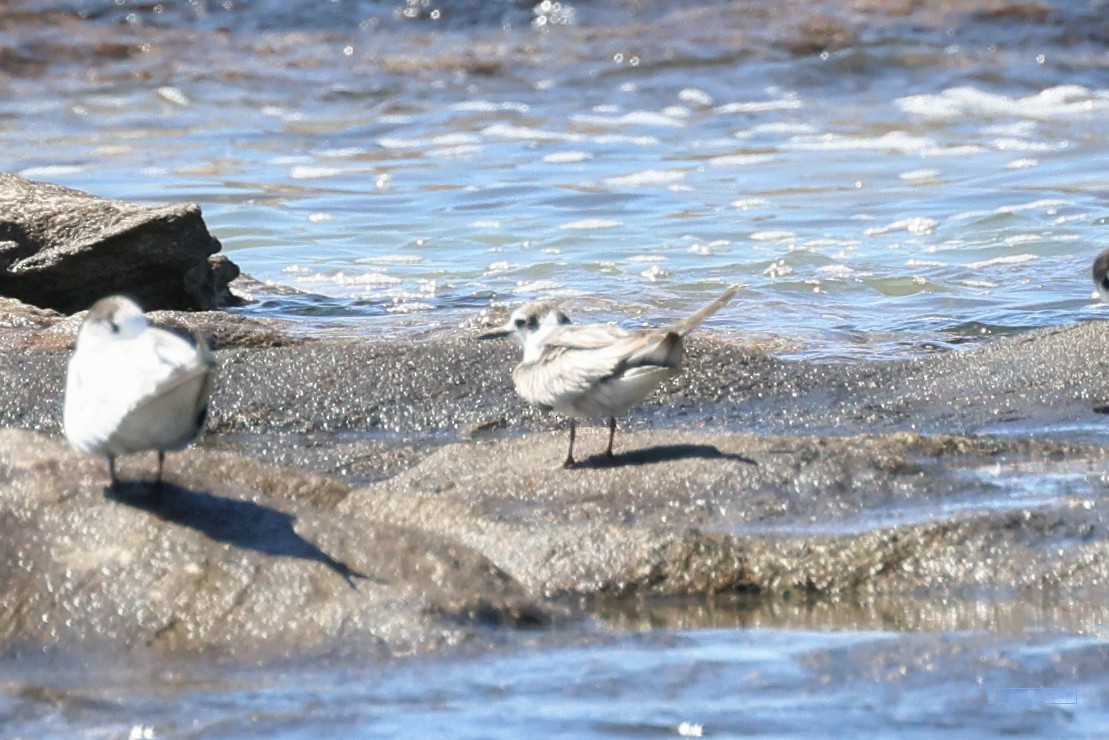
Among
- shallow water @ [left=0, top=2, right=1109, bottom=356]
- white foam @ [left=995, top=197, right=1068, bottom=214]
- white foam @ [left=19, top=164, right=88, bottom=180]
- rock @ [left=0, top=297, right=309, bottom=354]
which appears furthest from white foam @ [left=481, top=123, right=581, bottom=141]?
rock @ [left=0, top=297, right=309, bottom=354]

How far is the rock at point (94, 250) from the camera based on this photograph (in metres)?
9.98

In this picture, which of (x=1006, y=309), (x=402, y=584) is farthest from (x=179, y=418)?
(x=1006, y=309)

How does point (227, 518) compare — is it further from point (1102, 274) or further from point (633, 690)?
point (1102, 274)

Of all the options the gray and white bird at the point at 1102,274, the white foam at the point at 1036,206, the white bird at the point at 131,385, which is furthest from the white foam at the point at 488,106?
the white bird at the point at 131,385

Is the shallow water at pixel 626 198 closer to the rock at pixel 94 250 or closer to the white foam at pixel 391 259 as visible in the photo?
the white foam at pixel 391 259

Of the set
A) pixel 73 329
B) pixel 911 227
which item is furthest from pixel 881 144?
pixel 73 329

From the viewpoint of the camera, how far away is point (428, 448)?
671 cm

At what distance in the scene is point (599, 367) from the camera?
559 centimetres

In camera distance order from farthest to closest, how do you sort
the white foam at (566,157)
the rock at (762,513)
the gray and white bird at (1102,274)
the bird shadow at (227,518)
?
the white foam at (566,157)
the gray and white bird at (1102,274)
the rock at (762,513)
the bird shadow at (227,518)

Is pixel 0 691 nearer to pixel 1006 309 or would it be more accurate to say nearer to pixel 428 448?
pixel 428 448

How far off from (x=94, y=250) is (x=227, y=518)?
20.1 ft

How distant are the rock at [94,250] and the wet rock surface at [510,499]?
2.06m

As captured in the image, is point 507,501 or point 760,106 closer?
point 507,501

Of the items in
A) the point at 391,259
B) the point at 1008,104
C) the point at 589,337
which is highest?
the point at 1008,104
